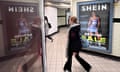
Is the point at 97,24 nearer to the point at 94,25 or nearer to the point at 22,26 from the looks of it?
the point at 94,25

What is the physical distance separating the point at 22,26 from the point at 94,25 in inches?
177

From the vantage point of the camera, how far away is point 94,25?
521 centimetres

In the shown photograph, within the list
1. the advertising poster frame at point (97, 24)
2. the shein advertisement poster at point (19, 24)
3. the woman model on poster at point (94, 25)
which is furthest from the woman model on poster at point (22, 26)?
the woman model on poster at point (94, 25)

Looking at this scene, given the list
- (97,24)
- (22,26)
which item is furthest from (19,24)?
(97,24)

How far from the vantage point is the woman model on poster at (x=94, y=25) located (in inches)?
202

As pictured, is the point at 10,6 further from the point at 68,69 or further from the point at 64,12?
the point at 64,12

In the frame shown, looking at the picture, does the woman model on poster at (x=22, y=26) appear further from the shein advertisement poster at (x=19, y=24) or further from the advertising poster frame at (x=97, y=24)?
the advertising poster frame at (x=97, y=24)

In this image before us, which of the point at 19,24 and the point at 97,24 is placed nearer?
the point at 19,24

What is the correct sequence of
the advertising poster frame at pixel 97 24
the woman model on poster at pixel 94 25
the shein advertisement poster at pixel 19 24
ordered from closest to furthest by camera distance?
the shein advertisement poster at pixel 19 24 < the advertising poster frame at pixel 97 24 < the woman model on poster at pixel 94 25

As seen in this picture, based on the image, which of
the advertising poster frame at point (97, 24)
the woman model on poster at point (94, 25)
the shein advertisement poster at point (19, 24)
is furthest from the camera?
the woman model on poster at point (94, 25)

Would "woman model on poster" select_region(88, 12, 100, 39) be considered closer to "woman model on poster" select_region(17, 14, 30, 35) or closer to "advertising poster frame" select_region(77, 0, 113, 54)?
"advertising poster frame" select_region(77, 0, 113, 54)

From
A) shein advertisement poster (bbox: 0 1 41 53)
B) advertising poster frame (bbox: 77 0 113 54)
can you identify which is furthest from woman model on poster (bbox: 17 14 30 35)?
advertising poster frame (bbox: 77 0 113 54)

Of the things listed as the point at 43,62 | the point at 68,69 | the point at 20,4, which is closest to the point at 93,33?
the point at 68,69

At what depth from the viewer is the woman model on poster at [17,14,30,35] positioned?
954 millimetres
